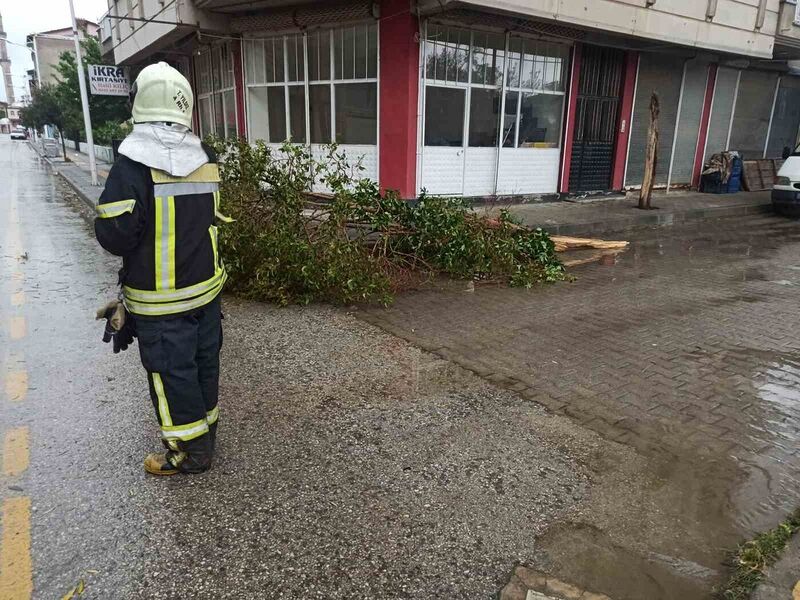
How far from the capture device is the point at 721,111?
17.4 m

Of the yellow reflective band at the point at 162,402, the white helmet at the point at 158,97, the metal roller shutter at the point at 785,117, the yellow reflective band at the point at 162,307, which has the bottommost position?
the yellow reflective band at the point at 162,402

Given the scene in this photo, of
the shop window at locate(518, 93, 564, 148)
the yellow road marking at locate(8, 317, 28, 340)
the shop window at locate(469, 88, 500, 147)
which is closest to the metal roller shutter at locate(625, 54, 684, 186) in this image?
the shop window at locate(518, 93, 564, 148)

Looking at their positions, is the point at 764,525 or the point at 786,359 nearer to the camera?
the point at 764,525

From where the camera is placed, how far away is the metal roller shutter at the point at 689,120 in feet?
53.0

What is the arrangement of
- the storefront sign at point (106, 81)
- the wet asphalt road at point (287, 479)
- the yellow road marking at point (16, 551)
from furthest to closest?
the storefront sign at point (106, 81) < the wet asphalt road at point (287, 479) < the yellow road marking at point (16, 551)

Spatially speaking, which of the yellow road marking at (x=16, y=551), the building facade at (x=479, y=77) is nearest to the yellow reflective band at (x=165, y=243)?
the yellow road marking at (x=16, y=551)

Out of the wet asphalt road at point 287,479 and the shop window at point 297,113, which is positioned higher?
the shop window at point 297,113

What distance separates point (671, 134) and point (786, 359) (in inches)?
512

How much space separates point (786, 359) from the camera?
512cm

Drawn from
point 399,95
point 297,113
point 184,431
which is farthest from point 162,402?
point 297,113

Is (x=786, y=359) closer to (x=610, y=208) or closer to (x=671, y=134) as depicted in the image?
(x=610, y=208)

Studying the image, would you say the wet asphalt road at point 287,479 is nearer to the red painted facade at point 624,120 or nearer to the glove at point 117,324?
the glove at point 117,324

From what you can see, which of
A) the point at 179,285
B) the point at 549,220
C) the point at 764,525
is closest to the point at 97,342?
the point at 179,285

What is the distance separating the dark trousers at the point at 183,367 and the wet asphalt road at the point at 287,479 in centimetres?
34
